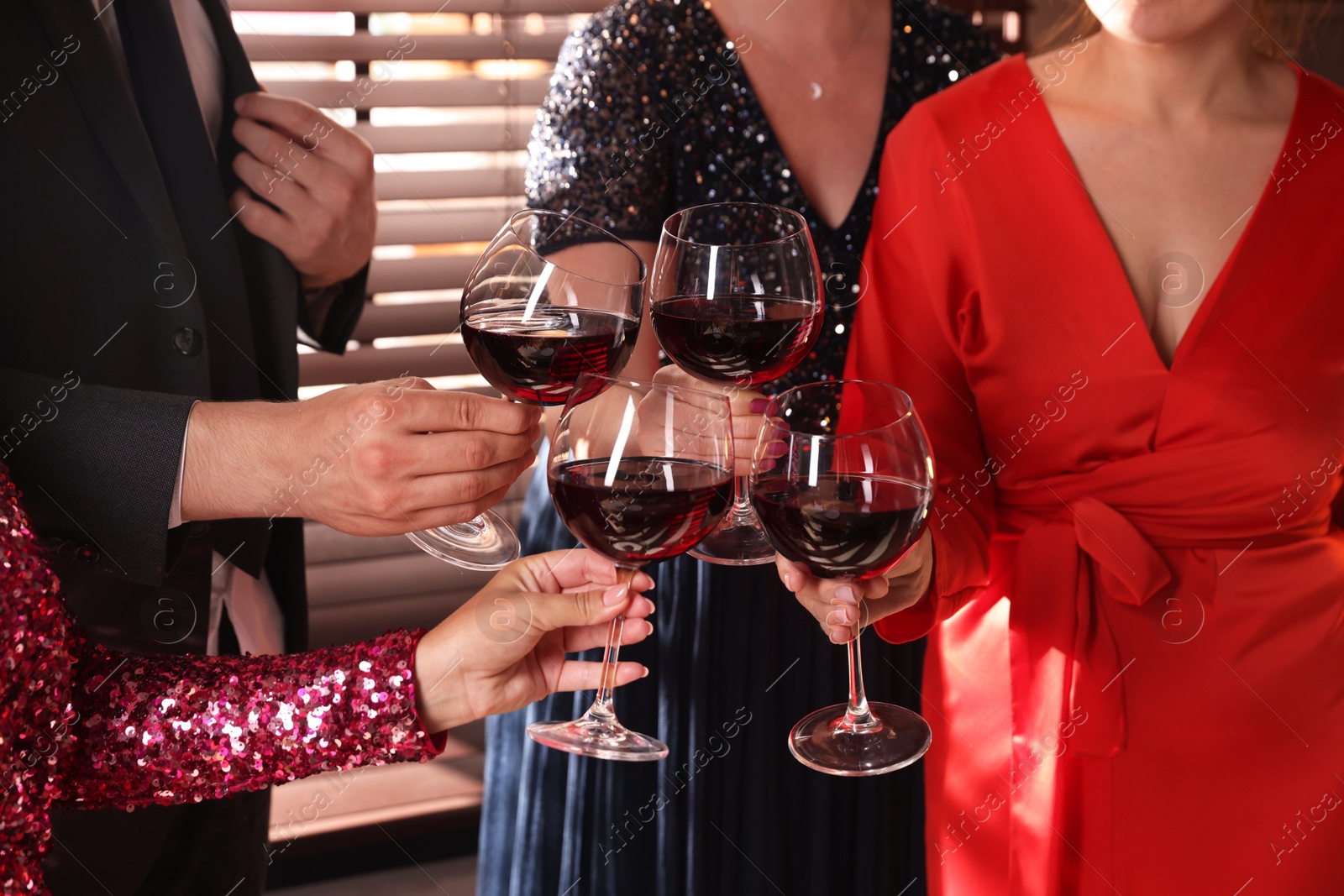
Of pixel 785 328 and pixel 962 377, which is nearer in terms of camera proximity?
A: pixel 785 328

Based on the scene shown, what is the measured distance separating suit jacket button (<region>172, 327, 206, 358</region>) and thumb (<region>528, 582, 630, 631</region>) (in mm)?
516

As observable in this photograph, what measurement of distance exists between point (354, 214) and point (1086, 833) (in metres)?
1.12

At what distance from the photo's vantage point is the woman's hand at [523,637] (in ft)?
3.04

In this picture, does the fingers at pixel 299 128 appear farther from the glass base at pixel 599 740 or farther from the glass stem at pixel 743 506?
the glass base at pixel 599 740

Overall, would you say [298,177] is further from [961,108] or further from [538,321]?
[961,108]

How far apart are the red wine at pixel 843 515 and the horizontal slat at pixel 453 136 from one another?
5.49ft

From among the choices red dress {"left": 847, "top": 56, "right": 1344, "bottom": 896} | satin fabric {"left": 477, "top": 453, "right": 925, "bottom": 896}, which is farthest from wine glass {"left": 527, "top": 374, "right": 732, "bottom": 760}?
satin fabric {"left": 477, "top": 453, "right": 925, "bottom": 896}

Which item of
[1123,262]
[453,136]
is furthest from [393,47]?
[1123,262]

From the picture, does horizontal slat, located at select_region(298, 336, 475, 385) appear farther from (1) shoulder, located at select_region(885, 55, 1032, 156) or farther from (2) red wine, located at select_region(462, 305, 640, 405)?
(2) red wine, located at select_region(462, 305, 640, 405)

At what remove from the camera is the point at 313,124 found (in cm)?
137

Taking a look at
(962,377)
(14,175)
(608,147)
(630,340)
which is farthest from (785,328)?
(14,175)

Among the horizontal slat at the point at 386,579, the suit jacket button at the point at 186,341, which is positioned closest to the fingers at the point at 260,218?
the suit jacket button at the point at 186,341

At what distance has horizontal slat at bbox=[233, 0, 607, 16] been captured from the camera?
215 centimetres

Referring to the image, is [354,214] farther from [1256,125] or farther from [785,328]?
[1256,125]
